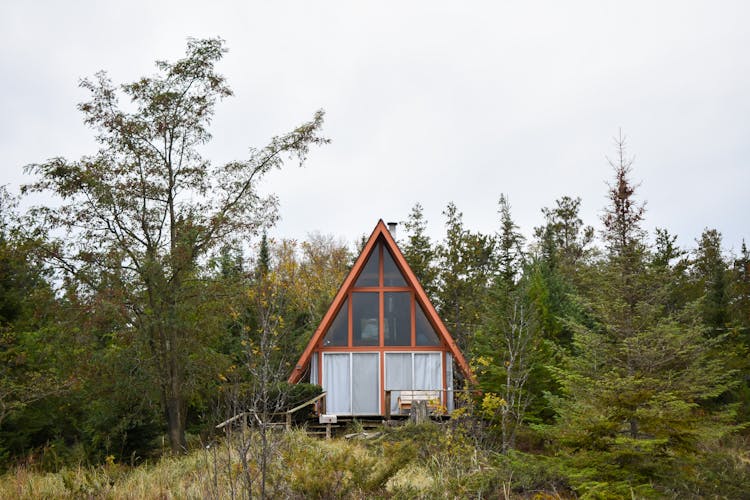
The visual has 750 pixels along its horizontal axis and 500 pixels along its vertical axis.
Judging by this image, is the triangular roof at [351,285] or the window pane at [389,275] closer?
the triangular roof at [351,285]

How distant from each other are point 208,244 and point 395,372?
21.9 feet

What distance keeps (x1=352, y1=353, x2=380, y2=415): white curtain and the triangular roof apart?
1.28 meters

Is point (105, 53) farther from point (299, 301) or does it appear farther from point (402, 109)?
point (299, 301)

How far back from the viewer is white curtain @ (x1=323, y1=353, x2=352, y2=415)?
18.8m

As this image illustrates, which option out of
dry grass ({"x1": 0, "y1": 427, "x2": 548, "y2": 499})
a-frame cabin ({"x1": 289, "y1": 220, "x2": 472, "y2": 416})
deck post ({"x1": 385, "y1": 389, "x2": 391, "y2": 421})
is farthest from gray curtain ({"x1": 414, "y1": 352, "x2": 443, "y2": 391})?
dry grass ({"x1": 0, "y1": 427, "x2": 548, "y2": 499})

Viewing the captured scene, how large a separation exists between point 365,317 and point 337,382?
187cm

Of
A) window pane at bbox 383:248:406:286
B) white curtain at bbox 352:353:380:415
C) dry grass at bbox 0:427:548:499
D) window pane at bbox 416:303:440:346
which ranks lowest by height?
dry grass at bbox 0:427:548:499

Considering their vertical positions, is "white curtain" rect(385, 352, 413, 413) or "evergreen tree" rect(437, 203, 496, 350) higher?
"evergreen tree" rect(437, 203, 496, 350)

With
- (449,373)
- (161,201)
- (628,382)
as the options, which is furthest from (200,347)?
(628,382)

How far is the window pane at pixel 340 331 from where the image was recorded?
1903 centimetres

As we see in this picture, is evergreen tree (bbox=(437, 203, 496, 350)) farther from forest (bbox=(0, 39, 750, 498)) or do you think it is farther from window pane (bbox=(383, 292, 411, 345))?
forest (bbox=(0, 39, 750, 498))

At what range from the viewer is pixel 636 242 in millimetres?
13125

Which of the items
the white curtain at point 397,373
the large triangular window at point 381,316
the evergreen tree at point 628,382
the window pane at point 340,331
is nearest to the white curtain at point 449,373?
the large triangular window at point 381,316

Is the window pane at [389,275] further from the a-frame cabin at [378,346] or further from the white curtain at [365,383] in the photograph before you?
the white curtain at [365,383]
